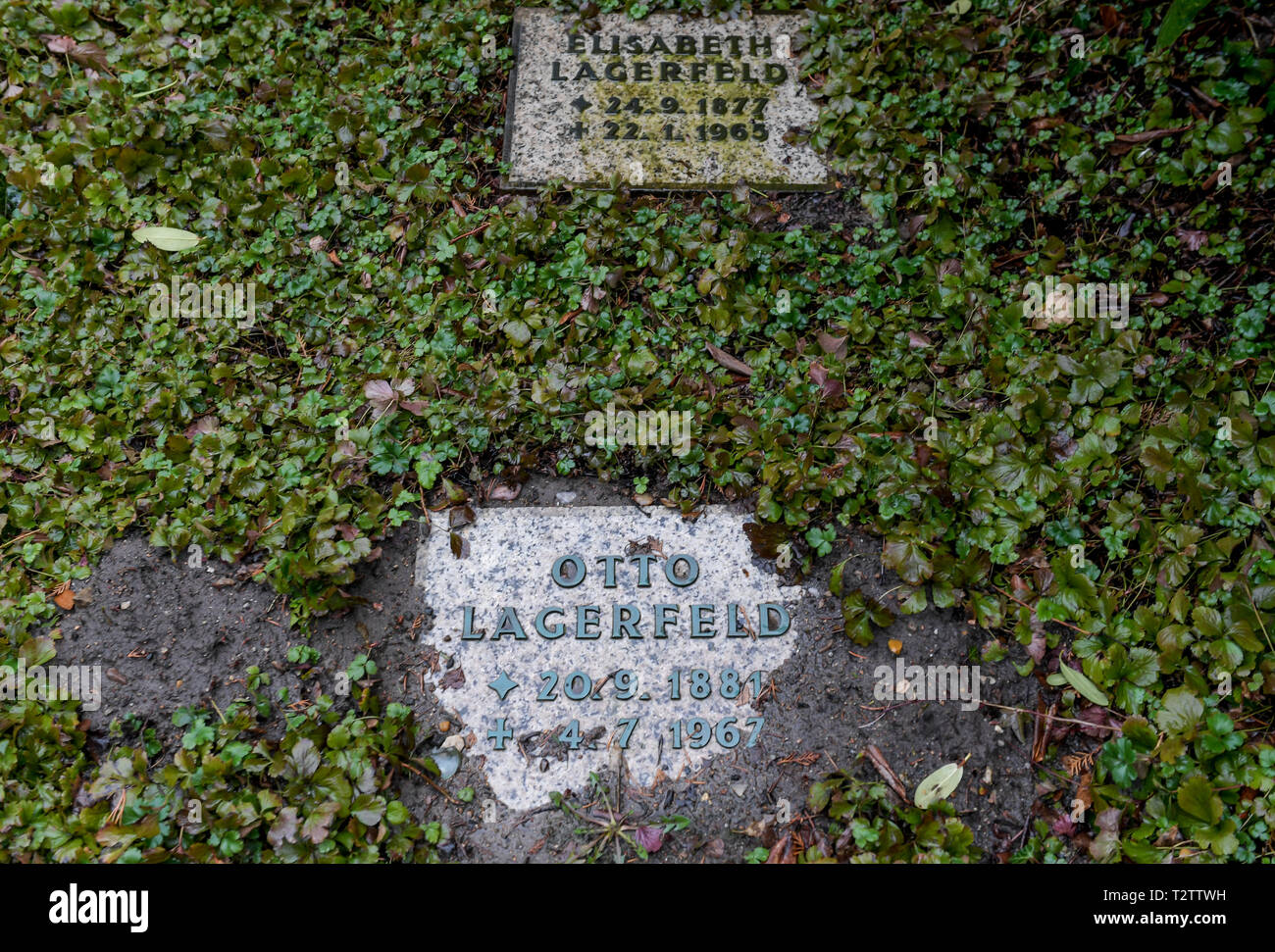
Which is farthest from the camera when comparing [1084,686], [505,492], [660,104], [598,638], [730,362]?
[660,104]

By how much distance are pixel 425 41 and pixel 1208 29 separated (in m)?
3.56

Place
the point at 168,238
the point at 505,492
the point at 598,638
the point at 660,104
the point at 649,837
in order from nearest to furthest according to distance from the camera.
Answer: the point at 649,837
the point at 598,638
the point at 505,492
the point at 168,238
the point at 660,104

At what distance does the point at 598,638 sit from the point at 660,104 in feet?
8.02

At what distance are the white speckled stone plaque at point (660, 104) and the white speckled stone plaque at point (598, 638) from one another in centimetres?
161

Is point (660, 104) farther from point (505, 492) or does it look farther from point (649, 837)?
point (649, 837)

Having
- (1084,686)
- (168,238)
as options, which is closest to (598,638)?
(1084,686)

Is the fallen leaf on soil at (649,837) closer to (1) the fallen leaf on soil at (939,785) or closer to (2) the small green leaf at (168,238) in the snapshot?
(1) the fallen leaf on soil at (939,785)

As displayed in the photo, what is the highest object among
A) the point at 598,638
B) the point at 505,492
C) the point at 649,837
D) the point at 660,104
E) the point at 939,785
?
the point at 660,104

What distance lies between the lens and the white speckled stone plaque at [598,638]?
8.23ft

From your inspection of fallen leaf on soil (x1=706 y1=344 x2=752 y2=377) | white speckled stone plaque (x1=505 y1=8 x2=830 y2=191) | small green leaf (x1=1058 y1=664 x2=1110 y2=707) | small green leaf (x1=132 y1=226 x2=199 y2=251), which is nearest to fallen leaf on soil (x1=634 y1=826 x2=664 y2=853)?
small green leaf (x1=1058 y1=664 x2=1110 y2=707)

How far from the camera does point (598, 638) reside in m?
2.63

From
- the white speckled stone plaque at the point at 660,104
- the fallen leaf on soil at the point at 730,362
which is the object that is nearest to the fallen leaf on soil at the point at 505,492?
the fallen leaf on soil at the point at 730,362

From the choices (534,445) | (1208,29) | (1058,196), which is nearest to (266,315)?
(534,445)

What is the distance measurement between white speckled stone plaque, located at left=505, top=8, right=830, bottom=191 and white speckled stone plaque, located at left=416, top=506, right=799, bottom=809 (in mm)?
1614
